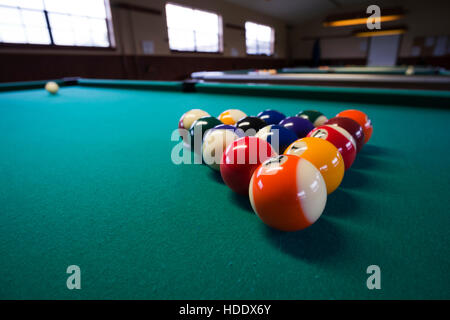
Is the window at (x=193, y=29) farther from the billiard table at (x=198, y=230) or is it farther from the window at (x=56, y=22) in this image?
the billiard table at (x=198, y=230)

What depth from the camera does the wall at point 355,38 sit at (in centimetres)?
1017

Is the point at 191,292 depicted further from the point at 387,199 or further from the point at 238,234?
the point at 387,199

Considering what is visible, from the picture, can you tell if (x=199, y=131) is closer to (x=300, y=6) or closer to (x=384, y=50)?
(x=300, y=6)

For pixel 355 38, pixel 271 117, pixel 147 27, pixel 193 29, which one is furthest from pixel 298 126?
pixel 355 38

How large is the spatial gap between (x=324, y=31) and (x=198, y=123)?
13.5 metres

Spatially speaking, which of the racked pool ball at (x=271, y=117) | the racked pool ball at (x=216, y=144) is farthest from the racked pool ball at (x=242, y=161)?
the racked pool ball at (x=271, y=117)

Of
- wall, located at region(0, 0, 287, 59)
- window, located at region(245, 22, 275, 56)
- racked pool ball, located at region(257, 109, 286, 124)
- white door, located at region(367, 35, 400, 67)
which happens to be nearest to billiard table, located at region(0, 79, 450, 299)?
racked pool ball, located at region(257, 109, 286, 124)

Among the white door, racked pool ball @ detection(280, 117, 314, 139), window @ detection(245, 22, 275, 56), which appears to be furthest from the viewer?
the white door

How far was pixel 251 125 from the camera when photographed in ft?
4.07

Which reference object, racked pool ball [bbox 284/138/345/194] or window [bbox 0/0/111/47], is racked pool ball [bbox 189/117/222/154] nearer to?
racked pool ball [bbox 284/138/345/194]

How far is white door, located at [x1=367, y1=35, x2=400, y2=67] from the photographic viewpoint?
1120 centimetres

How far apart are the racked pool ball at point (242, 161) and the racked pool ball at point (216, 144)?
0.37 ft

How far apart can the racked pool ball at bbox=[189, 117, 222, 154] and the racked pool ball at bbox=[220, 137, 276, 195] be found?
331 millimetres

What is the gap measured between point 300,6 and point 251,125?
444 inches
